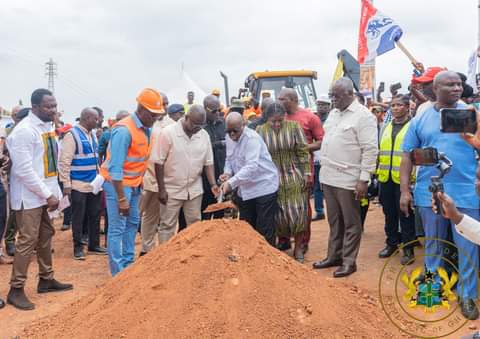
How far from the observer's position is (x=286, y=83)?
554 inches

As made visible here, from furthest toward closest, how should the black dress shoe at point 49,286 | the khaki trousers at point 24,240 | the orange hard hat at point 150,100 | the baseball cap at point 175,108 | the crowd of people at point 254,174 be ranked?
1. the baseball cap at point 175,108
2. the black dress shoe at point 49,286
3. the orange hard hat at point 150,100
4. the khaki trousers at point 24,240
5. the crowd of people at point 254,174

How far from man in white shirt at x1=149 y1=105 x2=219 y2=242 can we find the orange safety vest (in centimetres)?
24

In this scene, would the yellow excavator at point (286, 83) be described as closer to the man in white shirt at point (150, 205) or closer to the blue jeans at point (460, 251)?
the man in white shirt at point (150, 205)

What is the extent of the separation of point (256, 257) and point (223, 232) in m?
0.36

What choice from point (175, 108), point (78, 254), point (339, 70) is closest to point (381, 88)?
point (339, 70)

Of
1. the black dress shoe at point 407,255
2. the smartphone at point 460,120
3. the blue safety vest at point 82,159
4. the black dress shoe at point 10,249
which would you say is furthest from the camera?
the black dress shoe at point 10,249

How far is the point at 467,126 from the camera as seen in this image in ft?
9.05

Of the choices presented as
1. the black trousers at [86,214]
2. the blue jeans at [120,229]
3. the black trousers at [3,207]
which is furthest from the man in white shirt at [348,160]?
the black trousers at [3,207]

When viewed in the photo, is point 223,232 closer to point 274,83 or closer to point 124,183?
point 124,183

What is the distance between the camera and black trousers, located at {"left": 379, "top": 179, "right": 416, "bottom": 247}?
5.77 m

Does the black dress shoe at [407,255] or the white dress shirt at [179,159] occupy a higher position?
the white dress shirt at [179,159]

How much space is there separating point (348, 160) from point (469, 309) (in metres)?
1.82

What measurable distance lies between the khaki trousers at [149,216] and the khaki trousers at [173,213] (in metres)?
0.18

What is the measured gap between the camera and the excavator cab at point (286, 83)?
46.0ft
